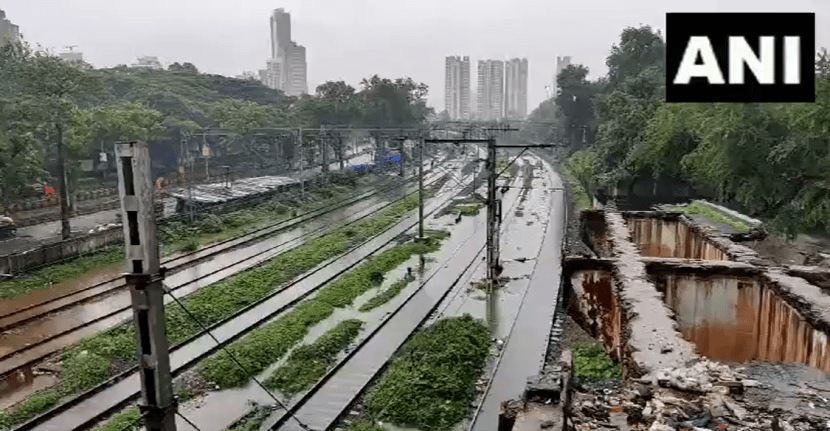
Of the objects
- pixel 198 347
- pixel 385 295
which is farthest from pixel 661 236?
pixel 198 347

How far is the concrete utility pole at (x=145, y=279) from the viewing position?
5.52m

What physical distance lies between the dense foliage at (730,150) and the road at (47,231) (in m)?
27.3

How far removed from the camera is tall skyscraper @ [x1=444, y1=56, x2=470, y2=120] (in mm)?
174875

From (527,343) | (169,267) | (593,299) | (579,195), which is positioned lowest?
(527,343)

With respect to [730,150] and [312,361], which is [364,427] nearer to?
[312,361]

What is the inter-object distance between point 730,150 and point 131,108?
119 ft

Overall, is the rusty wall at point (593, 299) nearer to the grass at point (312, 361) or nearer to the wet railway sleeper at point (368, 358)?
the wet railway sleeper at point (368, 358)

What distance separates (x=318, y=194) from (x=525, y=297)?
84.3 ft

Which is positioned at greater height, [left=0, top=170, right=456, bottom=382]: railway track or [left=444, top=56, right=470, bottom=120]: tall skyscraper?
[left=444, top=56, right=470, bottom=120]: tall skyscraper

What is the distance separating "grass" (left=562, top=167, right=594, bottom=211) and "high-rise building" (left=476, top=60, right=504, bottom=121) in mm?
116187

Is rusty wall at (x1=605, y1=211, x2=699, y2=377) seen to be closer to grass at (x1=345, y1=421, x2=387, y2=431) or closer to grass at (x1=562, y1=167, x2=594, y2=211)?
grass at (x1=345, y1=421, x2=387, y2=431)

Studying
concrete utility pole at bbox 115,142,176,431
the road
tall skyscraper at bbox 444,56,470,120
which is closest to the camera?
concrete utility pole at bbox 115,142,176,431

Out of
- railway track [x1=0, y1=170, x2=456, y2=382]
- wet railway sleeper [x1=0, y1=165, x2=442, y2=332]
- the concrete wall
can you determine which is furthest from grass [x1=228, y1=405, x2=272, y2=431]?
the concrete wall

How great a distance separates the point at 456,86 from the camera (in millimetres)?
176750
